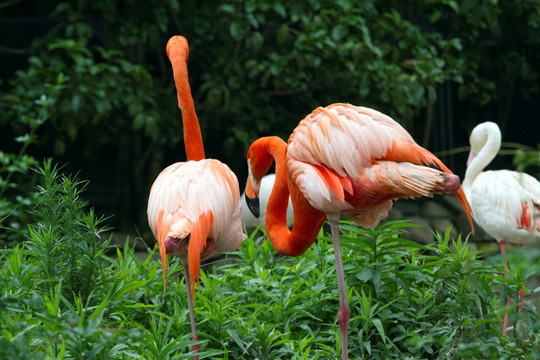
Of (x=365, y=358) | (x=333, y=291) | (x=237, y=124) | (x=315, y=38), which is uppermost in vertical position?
(x=315, y=38)

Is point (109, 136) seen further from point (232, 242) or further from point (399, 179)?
point (399, 179)

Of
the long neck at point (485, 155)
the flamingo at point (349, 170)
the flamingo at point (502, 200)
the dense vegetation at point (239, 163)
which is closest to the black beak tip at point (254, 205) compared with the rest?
the dense vegetation at point (239, 163)

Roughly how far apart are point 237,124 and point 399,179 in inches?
134

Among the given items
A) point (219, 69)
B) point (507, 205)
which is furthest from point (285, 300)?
point (219, 69)

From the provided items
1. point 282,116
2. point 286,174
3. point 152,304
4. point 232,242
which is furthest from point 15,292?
point 282,116

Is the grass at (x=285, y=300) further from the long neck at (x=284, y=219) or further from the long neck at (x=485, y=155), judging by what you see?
the long neck at (x=485, y=155)

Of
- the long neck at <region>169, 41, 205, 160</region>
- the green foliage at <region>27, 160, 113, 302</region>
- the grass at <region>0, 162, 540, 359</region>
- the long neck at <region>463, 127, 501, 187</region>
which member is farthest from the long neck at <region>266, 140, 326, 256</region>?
the long neck at <region>463, 127, 501, 187</region>

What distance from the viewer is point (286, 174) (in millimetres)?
3182

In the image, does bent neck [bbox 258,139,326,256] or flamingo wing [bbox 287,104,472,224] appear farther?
bent neck [bbox 258,139,326,256]

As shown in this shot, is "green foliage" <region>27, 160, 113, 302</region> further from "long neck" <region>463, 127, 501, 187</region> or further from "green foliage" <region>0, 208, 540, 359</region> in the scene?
"long neck" <region>463, 127, 501, 187</region>

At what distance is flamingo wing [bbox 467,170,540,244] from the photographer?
4270 millimetres

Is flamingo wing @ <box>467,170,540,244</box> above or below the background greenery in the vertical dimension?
below

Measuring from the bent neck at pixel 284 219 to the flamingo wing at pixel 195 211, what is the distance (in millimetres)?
181

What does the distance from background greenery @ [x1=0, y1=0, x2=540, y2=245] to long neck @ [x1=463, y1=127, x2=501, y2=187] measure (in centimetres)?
134
